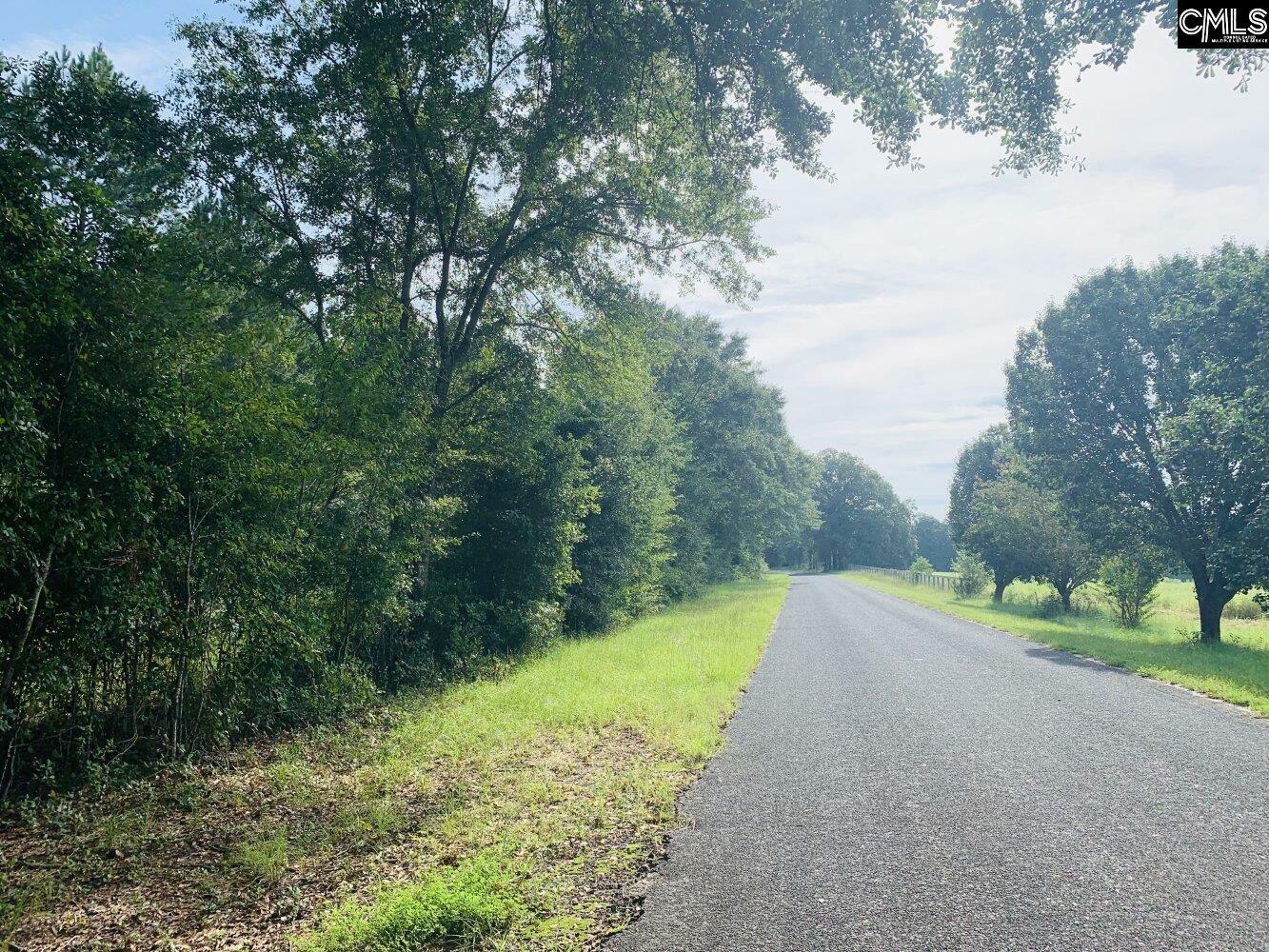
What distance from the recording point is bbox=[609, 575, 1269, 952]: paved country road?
3.41 m

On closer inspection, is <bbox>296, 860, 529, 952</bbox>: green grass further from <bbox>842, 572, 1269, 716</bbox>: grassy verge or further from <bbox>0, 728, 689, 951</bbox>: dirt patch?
<bbox>842, 572, 1269, 716</bbox>: grassy verge

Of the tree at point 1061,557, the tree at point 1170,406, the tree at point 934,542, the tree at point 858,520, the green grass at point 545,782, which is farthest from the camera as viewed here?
the tree at point 934,542

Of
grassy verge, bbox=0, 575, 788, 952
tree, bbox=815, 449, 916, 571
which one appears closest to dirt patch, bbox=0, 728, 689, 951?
grassy verge, bbox=0, 575, 788, 952

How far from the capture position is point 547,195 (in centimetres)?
1230

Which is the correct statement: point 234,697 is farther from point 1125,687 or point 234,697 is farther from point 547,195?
point 1125,687

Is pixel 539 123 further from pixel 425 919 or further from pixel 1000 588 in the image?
pixel 1000 588

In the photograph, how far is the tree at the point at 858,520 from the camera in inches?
3733

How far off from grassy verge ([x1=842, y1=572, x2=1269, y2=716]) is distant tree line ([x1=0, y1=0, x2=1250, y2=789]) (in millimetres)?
7835

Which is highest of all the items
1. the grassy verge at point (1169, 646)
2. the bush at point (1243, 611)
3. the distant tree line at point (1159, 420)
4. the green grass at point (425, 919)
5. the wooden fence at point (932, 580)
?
the distant tree line at point (1159, 420)

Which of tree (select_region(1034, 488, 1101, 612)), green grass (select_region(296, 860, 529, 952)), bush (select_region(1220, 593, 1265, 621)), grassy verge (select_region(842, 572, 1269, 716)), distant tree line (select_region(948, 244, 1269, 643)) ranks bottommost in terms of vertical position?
bush (select_region(1220, 593, 1265, 621))

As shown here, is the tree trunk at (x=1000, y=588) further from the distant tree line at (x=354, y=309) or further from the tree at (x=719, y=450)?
the distant tree line at (x=354, y=309)

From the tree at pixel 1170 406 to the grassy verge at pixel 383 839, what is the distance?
13990 mm

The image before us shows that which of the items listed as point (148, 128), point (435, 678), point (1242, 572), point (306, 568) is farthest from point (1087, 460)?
point (148, 128)

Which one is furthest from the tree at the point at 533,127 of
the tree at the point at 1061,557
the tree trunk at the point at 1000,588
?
the tree trunk at the point at 1000,588
